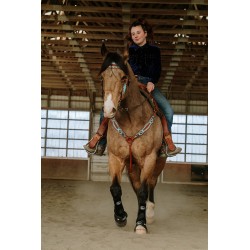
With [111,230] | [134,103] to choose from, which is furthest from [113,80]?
[111,230]

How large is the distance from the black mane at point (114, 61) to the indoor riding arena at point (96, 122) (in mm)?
107

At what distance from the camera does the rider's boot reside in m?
5.54

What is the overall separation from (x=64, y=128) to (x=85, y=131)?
941 mm

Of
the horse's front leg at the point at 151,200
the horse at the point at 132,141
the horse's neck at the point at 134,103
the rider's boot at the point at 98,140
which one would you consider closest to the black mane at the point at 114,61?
the horse at the point at 132,141

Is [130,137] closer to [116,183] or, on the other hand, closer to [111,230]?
[116,183]

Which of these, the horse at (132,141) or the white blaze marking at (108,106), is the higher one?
the white blaze marking at (108,106)

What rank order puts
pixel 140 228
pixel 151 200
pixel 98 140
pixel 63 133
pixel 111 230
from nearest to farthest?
pixel 140 228 → pixel 111 230 → pixel 98 140 → pixel 151 200 → pixel 63 133

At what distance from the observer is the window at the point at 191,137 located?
1886cm

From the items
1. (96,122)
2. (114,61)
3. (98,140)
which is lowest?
(96,122)

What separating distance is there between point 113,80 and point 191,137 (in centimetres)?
1487

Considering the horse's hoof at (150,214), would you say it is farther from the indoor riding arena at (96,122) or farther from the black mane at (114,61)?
the black mane at (114,61)

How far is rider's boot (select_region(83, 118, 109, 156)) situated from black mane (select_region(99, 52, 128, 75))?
3.47 ft

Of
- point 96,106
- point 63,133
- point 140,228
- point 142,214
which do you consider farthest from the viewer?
Result: point 96,106

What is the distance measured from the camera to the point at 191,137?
18969 millimetres
